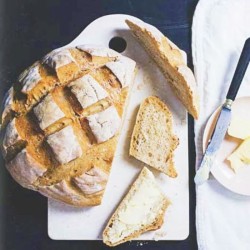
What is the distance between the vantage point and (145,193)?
1.95 m

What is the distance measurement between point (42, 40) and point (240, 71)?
26.2 inches

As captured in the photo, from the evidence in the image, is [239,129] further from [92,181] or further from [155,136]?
[92,181]

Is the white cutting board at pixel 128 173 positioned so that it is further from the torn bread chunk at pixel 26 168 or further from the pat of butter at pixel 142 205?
the torn bread chunk at pixel 26 168

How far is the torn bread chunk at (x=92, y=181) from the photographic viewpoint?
181 cm

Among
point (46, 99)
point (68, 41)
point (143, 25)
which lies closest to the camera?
point (46, 99)

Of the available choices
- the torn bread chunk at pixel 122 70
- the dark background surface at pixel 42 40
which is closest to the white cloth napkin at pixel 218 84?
the dark background surface at pixel 42 40

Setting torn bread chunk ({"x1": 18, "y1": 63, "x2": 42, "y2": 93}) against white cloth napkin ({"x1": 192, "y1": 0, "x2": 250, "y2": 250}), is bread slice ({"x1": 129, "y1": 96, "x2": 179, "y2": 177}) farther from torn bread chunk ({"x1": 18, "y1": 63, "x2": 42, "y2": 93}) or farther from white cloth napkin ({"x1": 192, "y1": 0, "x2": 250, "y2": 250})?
torn bread chunk ({"x1": 18, "y1": 63, "x2": 42, "y2": 93})

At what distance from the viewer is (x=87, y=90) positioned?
1802mm

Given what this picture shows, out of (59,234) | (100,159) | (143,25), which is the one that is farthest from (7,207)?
(143,25)

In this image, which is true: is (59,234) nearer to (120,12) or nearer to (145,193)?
(145,193)

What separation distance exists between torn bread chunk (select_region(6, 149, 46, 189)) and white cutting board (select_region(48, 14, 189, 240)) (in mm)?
157

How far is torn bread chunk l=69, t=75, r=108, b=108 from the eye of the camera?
1.79 m

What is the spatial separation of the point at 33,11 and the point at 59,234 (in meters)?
0.75

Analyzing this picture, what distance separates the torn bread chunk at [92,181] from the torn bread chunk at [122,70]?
0.27 metres
